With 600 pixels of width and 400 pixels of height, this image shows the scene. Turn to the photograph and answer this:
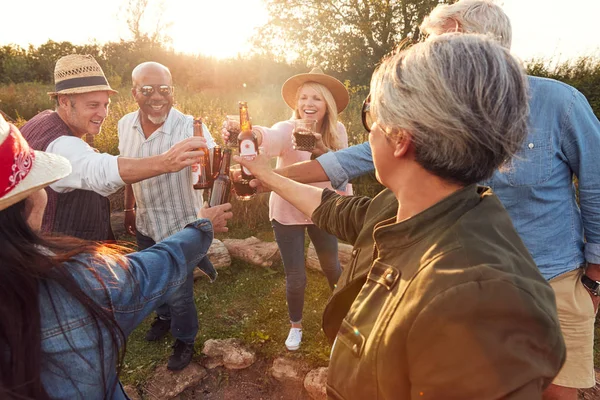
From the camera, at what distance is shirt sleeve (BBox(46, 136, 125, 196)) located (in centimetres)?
255

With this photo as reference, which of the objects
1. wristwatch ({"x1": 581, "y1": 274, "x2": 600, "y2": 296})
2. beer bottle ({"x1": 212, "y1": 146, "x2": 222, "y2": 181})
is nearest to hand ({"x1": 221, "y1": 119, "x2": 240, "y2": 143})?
beer bottle ({"x1": 212, "y1": 146, "x2": 222, "y2": 181})

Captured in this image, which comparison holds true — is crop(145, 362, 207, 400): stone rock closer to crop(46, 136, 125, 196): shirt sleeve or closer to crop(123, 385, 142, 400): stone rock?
crop(123, 385, 142, 400): stone rock

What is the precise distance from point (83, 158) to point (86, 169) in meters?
0.10

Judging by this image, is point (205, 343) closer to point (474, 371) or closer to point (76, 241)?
point (76, 241)

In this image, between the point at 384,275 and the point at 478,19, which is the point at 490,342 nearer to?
the point at 384,275

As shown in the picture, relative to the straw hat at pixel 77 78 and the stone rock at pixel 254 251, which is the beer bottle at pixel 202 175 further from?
the stone rock at pixel 254 251

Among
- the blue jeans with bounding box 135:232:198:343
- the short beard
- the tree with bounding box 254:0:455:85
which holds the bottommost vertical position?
the blue jeans with bounding box 135:232:198:343

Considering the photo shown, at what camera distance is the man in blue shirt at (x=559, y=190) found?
1989 mm

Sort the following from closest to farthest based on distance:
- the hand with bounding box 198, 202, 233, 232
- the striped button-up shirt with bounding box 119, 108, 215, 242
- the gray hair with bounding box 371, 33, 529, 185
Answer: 1. the gray hair with bounding box 371, 33, 529, 185
2. the hand with bounding box 198, 202, 233, 232
3. the striped button-up shirt with bounding box 119, 108, 215, 242

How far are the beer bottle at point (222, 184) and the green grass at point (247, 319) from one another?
69.5 inches

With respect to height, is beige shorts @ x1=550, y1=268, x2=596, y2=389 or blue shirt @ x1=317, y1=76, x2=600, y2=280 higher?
blue shirt @ x1=317, y1=76, x2=600, y2=280

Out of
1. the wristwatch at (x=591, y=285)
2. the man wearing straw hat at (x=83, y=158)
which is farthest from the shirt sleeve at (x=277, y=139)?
the wristwatch at (x=591, y=285)

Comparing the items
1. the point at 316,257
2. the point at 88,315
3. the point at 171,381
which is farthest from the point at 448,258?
the point at 316,257

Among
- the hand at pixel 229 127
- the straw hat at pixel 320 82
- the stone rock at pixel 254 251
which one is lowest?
the stone rock at pixel 254 251
